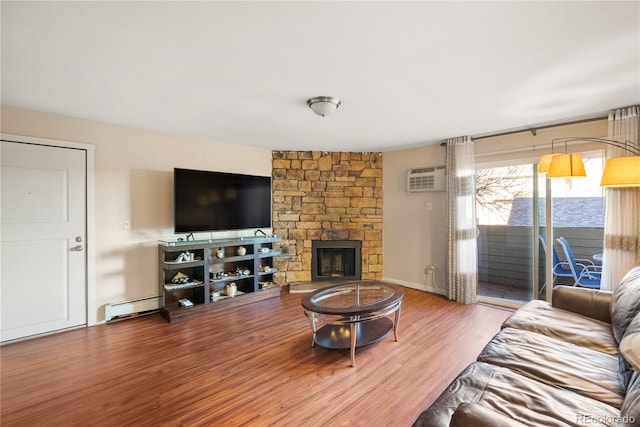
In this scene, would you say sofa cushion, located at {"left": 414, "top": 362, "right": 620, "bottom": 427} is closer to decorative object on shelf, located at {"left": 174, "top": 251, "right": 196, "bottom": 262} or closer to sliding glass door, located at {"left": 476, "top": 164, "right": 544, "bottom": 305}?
sliding glass door, located at {"left": 476, "top": 164, "right": 544, "bottom": 305}

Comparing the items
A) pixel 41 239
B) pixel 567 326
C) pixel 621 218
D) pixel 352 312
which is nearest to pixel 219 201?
pixel 41 239

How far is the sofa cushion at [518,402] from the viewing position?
1.18m

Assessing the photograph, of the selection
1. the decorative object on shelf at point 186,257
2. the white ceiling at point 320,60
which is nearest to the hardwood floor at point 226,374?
the decorative object on shelf at point 186,257

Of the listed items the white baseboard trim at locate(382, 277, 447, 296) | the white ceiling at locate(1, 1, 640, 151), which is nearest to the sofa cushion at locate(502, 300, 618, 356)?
the white ceiling at locate(1, 1, 640, 151)

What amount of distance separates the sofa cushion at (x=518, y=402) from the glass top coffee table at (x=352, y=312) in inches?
39.8

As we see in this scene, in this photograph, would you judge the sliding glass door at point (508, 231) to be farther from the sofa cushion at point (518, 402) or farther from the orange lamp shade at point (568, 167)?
the sofa cushion at point (518, 402)

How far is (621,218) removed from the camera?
2.91 m

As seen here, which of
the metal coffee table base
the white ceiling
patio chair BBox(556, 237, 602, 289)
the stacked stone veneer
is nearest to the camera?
the white ceiling

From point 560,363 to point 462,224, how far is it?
2.61 meters

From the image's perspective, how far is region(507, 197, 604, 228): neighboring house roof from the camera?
328 cm

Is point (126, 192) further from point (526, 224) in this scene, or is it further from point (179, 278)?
point (526, 224)

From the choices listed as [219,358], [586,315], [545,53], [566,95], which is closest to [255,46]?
[545,53]

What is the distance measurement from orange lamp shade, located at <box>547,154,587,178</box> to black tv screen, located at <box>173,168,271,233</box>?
3.46 m

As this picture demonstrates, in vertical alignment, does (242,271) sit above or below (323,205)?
below
